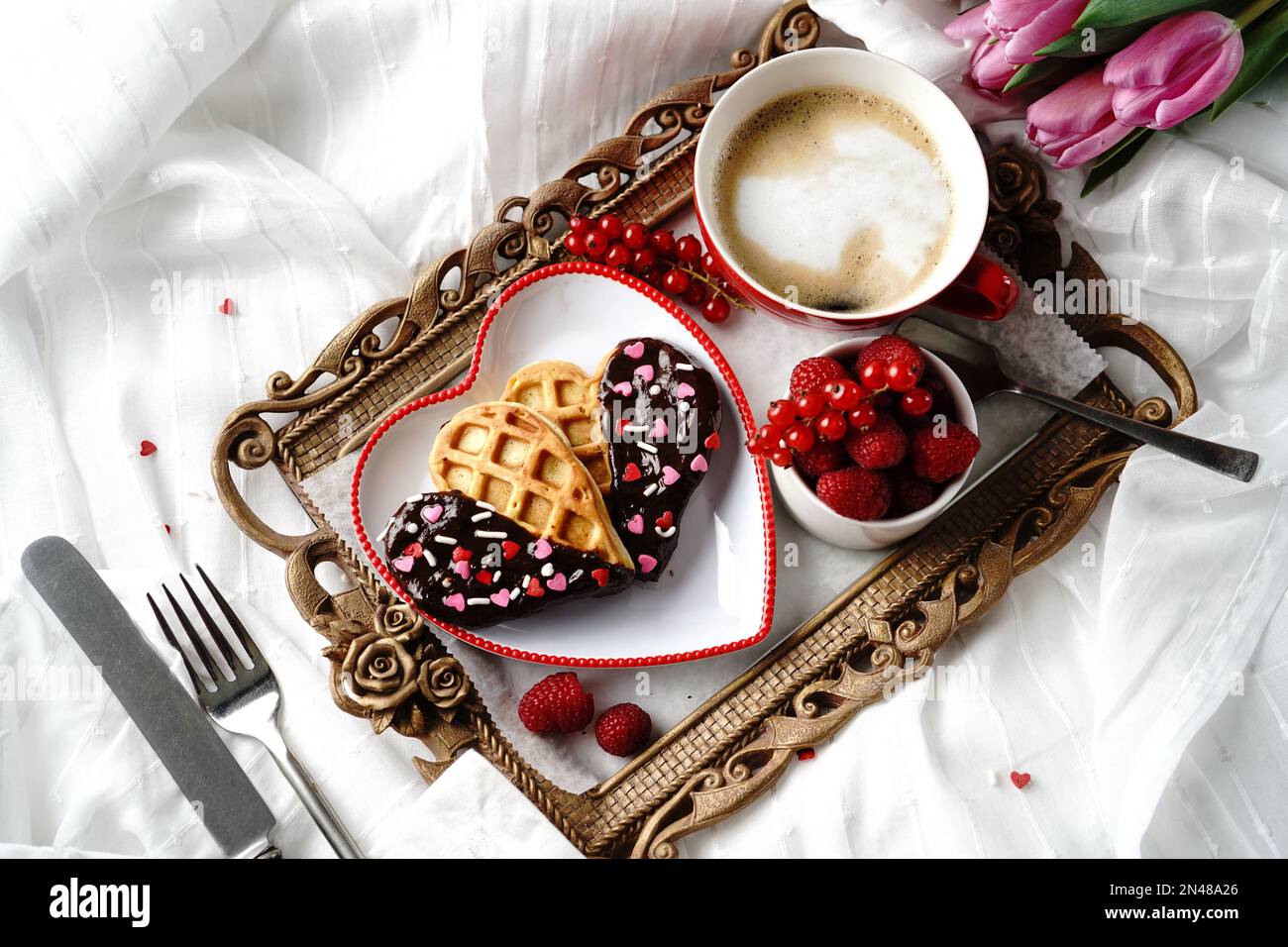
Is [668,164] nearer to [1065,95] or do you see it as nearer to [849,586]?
[1065,95]

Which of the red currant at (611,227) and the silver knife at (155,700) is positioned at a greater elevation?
the red currant at (611,227)

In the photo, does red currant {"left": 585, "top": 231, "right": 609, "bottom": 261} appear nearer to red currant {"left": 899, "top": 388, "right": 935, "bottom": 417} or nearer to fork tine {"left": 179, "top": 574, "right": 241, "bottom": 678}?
red currant {"left": 899, "top": 388, "right": 935, "bottom": 417}

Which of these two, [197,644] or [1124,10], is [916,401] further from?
[197,644]

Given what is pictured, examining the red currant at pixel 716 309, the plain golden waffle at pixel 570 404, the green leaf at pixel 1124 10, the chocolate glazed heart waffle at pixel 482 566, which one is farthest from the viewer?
the red currant at pixel 716 309

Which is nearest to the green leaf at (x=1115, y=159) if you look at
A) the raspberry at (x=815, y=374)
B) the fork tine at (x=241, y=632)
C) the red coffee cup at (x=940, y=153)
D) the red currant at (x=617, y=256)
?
the red coffee cup at (x=940, y=153)

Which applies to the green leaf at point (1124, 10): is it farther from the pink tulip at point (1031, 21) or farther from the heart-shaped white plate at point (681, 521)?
the heart-shaped white plate at point (681, 521)

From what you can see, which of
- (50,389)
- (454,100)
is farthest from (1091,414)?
(50,389)

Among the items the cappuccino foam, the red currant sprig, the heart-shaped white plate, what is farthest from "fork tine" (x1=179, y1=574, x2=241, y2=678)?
the cappuccino foam

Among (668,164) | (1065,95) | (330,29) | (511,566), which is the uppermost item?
(330,29)
